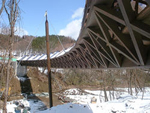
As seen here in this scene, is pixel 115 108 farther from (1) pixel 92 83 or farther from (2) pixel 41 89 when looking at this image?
(1) pixel 92 83

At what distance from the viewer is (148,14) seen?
2090 mm

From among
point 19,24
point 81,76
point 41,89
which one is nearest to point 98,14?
point 19,24

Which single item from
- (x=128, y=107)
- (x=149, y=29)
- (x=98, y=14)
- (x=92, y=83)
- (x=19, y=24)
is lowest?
(x=92, y=83)

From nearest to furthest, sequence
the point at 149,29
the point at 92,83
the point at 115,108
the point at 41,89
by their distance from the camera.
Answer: the point at 149,29 < the point at 115,108 < the point at 41,89 < the point at 92,83

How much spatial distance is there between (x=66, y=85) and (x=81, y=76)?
6.72m

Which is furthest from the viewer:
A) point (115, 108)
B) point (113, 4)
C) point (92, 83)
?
point (92, 83)

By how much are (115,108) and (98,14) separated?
7.84 metres

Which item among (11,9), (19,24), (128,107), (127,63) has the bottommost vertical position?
(128,107)

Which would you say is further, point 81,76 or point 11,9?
point 81,76

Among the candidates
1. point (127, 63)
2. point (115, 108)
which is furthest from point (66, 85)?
point (127, 63)

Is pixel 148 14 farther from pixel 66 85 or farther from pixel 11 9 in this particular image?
pixel 66 85

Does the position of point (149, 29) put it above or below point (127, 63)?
above

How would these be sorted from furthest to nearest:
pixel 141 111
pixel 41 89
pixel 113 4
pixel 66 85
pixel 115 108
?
pixel 66 85 < pixel 41 89 < pixel 115 108 < pixel 141 111 < pixel 113 4

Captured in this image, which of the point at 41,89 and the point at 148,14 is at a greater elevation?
the point at 148,14
